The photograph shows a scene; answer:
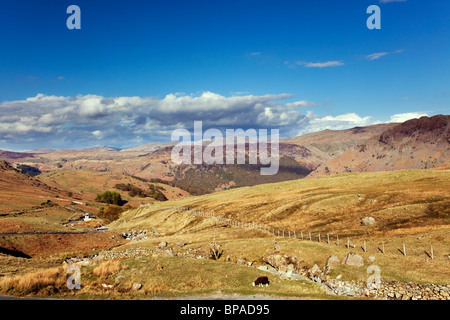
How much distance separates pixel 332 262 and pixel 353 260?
2627mm

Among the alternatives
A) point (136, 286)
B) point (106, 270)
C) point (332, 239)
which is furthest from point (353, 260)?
point (106, 270)

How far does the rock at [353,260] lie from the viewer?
3831cm

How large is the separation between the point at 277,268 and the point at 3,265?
39.0 metres

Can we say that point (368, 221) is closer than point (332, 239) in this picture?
No

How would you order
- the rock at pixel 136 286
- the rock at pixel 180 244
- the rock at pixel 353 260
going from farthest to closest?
the rock at pixel 180 244
the rock at pixel 353 260
the rock at pixel 136 286

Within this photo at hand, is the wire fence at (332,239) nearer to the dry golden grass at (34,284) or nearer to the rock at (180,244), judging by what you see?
the rock at (180,244)

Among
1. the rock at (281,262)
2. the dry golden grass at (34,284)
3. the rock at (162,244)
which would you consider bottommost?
the rock at (162,244)

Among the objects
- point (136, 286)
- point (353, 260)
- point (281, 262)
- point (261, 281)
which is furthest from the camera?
point (281, 262)

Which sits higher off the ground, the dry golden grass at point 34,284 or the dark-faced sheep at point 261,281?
the dry golden grass at point 34,284

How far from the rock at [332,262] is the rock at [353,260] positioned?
2.93ft

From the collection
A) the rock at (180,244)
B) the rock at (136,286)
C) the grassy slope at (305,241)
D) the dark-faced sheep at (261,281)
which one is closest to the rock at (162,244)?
the grassy slope at (305,241)

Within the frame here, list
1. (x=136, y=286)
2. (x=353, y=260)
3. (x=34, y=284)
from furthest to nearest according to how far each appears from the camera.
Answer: (x=353, y=260) < (x=136, y=286) < (x=34, y=284)

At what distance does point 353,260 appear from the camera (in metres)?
38.6

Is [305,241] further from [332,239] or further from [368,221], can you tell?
[368,221]
